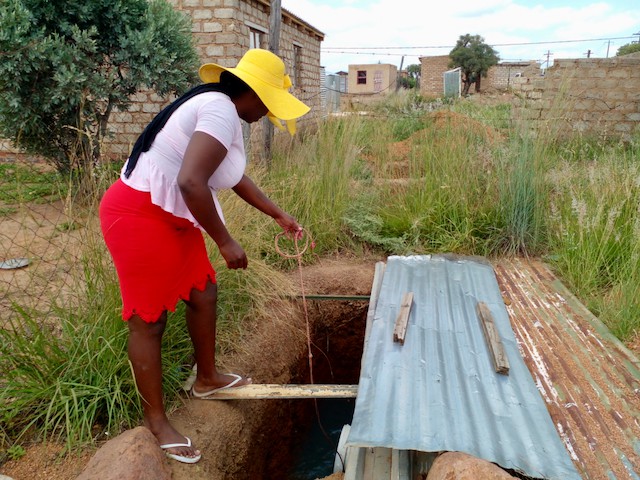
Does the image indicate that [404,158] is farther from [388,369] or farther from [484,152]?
[388,369]

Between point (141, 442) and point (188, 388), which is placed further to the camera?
point (188, 388)

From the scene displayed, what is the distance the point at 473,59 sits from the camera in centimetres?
2867

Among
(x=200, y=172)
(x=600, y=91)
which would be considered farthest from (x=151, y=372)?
(x=600, y=91)

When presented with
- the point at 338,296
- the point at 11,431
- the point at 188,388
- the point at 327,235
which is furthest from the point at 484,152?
the point at 11,431

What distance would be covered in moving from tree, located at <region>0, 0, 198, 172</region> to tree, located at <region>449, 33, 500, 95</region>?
25823 millimetres

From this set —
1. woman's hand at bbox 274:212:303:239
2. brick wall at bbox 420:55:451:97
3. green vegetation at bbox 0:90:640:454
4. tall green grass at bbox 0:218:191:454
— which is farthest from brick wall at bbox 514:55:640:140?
brick wall at bbox 420:55:451:97

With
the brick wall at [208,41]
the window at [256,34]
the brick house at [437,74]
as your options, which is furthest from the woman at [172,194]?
the brick house at [437,74]

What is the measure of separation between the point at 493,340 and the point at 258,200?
58.6 inches

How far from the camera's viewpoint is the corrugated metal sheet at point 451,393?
189 centimetres

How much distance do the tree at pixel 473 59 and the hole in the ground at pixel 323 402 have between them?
90.2ft

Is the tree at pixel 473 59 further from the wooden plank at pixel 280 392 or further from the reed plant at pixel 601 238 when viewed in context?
the wooden plank at pixel 280 392

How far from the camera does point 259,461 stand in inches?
112

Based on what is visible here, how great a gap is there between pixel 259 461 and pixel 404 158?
3.38 meters

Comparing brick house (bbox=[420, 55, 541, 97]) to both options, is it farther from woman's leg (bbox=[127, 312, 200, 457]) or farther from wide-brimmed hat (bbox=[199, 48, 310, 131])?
woman's leg (bbox=[127, 312, 200, 457])
